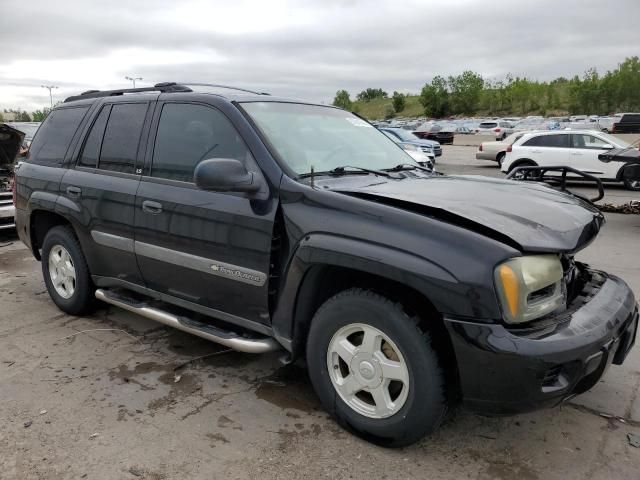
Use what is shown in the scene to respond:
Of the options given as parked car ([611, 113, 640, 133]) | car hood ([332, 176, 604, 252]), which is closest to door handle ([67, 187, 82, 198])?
car hood ([332, 176, 604, 252])

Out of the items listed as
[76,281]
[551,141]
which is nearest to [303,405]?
[76,281]

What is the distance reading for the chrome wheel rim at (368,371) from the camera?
263 cm

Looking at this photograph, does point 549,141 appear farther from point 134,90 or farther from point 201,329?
point 201,329

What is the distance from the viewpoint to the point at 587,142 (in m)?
14.6

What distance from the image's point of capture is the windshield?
327 centimetres

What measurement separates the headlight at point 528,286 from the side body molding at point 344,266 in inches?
8.3

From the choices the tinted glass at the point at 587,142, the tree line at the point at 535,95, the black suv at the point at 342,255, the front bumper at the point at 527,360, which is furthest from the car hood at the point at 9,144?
the tree line at the point at 535,95

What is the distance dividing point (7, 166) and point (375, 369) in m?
8.13

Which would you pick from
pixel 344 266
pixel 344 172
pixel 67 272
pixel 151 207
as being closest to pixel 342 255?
pixel 344 266

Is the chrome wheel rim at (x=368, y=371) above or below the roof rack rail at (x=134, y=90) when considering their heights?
below

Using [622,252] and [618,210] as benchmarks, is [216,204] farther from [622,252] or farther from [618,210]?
[618,210]

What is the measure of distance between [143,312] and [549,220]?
103 inches

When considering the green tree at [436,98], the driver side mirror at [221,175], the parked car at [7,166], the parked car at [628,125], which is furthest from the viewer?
the green tree at [436,98]

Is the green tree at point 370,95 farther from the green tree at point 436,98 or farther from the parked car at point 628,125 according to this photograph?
the parked car at point 628,125
